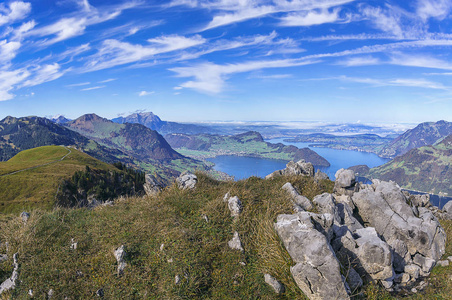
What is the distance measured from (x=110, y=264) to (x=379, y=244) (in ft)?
37.2

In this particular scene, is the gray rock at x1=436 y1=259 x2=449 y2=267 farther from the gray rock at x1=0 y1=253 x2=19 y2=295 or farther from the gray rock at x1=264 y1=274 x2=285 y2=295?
the gray rock at x1=0 y1=253 x2=19 y2=295

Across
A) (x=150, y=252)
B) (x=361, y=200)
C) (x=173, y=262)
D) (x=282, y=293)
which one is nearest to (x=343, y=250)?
(x=282, y=293)

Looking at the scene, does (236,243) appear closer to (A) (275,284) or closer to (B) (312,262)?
(A) (275,284)

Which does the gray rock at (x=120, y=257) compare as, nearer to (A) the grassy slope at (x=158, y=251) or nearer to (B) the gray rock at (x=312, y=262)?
(A) the grassy slope at (x=158, y=251)

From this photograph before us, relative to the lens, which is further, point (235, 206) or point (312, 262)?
point (235, 206)

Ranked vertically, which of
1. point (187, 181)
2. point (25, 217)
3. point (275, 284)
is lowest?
point (275, 284)

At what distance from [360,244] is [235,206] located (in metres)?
5.91

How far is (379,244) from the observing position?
9125mm

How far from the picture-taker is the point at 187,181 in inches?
607

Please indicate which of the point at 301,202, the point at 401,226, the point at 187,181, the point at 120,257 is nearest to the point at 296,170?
the point at 301,202

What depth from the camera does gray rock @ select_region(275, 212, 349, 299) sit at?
741cm

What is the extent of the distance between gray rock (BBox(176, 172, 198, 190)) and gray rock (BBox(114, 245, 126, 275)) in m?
5.79

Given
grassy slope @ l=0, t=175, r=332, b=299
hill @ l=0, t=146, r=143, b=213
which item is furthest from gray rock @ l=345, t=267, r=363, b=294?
hill @ l=0, t=146, r=143, b=213

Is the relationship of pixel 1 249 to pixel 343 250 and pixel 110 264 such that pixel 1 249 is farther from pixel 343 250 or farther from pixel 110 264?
pixel 343 250
